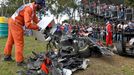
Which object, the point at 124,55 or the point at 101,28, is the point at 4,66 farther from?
the point at 101,28

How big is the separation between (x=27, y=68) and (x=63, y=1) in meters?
35.7

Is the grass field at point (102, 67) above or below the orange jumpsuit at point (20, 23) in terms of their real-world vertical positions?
below

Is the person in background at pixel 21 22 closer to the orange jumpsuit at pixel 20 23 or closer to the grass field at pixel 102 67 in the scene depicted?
the orange jumpsuit at pixel 20 23

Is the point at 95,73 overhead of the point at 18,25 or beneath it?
beneath

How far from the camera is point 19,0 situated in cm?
4284

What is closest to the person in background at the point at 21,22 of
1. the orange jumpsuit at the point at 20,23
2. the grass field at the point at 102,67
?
the orange jumpsuit at the point at 20,23

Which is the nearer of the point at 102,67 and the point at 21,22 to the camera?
the point at 21,22

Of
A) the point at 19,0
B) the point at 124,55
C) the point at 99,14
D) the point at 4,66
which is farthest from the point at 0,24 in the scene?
the point at 19,0

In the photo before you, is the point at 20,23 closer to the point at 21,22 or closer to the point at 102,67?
the point at 21,22

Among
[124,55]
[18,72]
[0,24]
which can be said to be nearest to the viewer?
[18,72]

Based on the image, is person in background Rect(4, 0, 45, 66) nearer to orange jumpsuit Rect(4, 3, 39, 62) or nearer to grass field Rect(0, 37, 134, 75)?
orange jumpsuit Rect(4, 3, 39, 62)

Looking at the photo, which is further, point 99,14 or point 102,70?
point 99,14

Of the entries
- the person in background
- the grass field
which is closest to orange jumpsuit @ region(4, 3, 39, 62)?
the person in background

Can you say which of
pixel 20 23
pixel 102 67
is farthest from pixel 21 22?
pixel 102 67
